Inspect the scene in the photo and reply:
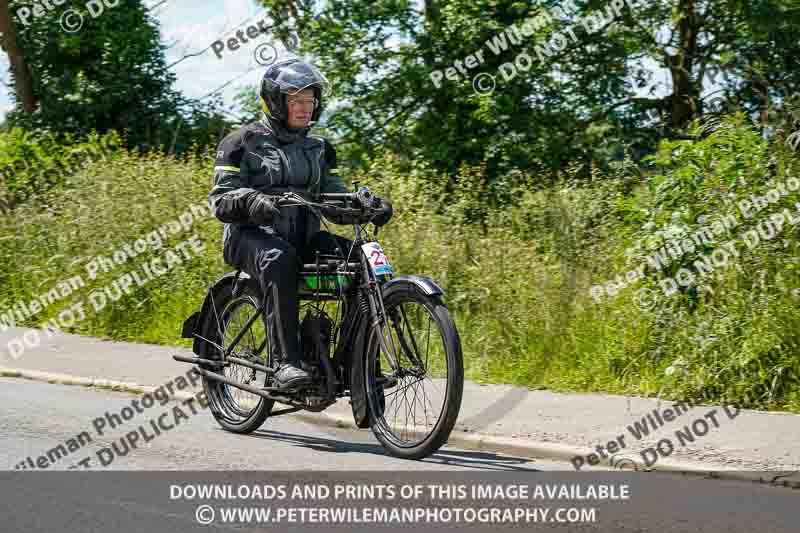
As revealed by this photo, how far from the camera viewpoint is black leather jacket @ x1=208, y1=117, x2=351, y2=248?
737 cm

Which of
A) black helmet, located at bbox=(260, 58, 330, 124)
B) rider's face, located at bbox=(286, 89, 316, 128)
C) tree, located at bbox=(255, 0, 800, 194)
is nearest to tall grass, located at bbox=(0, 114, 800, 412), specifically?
tree, located at bbox=(255, 0, 800, 194)

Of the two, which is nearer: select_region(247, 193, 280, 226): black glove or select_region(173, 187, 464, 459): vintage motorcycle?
select_region(173, 187, 464, 459): vintage motorcycle

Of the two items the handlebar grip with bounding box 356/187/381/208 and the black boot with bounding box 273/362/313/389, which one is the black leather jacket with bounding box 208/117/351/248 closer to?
the handlebar grip with bounding box 356/187/381/208

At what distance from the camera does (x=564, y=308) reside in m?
10.5

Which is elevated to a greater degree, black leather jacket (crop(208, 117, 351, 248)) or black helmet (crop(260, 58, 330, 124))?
black helmet (crop(260, 58, 330, 124))

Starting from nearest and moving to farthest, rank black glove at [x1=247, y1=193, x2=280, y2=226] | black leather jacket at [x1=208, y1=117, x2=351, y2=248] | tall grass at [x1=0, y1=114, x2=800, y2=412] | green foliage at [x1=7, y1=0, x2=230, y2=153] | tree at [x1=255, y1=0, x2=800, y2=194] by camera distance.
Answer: black glove at [x1=247, y1=193, x2=280, y2=226] < black leather jacket at [x1=208, y1=117, x2=351, y2=248] < tall grass at [x1=0, y1=114, x2=800, y2=412] < tree at [x1=255, y1=0, x2=800, y2=194] < green foliage at [x1=7, y1=0, x2=230, y2=153]

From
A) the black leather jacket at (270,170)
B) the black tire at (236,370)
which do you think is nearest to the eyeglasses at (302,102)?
the black leather jacket at (270,170)

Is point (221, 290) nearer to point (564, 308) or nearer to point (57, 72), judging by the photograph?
point (564, 308)

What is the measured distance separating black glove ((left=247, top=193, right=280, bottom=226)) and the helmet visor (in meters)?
0.73

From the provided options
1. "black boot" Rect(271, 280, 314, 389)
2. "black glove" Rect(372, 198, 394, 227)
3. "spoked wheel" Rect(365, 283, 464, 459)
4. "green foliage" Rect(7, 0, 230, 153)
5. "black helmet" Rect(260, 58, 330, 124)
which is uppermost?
"green foliage" Rect(7, 0, 230, 153)

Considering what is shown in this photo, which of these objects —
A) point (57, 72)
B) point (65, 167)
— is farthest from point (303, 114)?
point (57, 72)

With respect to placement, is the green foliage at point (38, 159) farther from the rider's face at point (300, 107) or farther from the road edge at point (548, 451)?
the rider's face at point (300, 107)

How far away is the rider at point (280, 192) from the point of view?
7156mm

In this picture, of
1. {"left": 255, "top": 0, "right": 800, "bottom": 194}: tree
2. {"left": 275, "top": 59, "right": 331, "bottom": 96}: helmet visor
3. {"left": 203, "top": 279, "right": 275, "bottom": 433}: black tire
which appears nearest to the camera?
{"left": 275, "top": 59, "right": 331, "bottom": 96}: helmet visor
